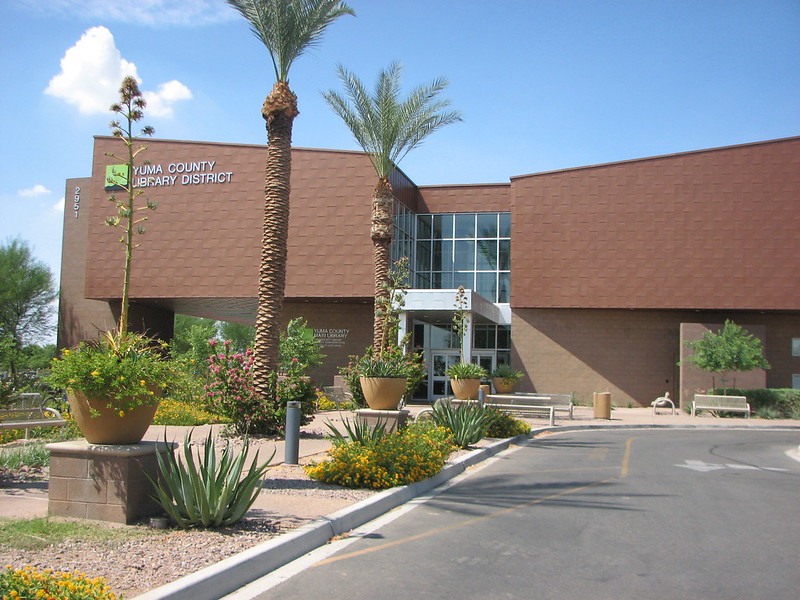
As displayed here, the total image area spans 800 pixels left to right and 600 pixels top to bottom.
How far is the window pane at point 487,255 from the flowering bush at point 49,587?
117 ft

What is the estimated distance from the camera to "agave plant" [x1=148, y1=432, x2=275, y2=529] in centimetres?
666

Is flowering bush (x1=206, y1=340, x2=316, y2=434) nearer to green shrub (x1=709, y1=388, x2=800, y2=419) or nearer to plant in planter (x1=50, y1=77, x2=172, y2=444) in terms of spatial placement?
plant in planter (x1=50, y1=77, x2=172, y2=444)

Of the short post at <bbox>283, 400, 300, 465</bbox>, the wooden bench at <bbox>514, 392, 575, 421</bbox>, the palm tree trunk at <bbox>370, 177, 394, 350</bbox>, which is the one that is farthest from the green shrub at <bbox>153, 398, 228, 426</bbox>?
the wooden bench at <bbox>514, 392, 575, 421</bbox>

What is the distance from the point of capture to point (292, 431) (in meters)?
11.1

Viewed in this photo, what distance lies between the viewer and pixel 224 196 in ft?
124

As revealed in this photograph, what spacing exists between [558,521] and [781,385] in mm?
31403

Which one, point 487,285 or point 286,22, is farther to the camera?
point 487,285

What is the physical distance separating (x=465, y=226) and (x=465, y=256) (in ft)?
5.54

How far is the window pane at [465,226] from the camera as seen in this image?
132 ft

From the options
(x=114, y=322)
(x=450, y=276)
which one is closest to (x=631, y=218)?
(x=450, y=276)

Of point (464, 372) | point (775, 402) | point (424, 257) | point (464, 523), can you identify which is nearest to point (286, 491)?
point (464, 523)

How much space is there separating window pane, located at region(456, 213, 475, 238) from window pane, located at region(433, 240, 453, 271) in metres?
0.82

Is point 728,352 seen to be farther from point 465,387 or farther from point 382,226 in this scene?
point 465,387

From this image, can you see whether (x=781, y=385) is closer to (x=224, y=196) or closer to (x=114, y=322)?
(x=224, y=196)
